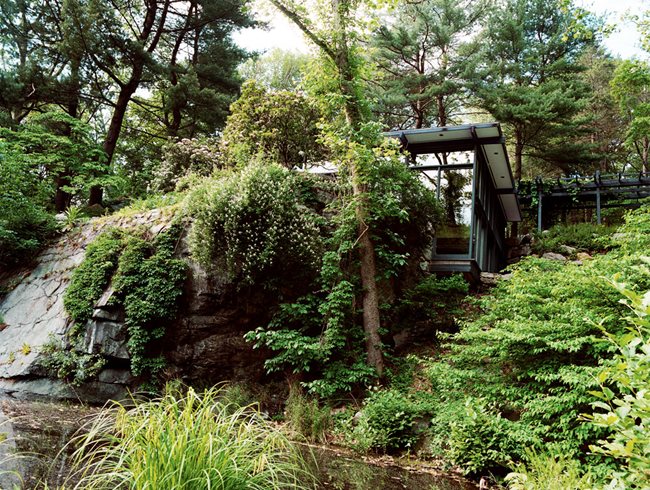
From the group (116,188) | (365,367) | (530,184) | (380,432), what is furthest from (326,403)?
(530,184)

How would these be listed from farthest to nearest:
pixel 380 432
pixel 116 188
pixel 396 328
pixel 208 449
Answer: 1. pixel 116 188
2. pixel 396 328
3. pixel 380 432
4. pixel 208 449

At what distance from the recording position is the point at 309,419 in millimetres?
6273

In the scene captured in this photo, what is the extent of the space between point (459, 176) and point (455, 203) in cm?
65

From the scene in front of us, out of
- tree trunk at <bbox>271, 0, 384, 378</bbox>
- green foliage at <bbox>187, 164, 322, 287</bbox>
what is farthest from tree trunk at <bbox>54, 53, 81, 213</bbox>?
tree trunk at <bbox>271, 0, 384, 378</bbox>

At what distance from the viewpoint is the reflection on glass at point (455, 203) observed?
416 inches

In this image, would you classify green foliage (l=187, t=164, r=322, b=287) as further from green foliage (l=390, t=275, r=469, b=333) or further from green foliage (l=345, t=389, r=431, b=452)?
green foliage (l=345, t=389, r=431, b=452)

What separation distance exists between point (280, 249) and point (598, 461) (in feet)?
16.0

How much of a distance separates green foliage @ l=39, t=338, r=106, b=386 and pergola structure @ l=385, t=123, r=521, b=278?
662 cm

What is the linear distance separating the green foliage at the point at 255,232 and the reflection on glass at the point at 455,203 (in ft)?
13.2

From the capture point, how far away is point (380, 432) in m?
5.62

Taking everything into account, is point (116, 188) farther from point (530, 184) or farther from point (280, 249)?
point (530, 184)

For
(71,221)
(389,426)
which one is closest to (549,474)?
(389,426)

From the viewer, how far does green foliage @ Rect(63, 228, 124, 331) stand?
7.84m

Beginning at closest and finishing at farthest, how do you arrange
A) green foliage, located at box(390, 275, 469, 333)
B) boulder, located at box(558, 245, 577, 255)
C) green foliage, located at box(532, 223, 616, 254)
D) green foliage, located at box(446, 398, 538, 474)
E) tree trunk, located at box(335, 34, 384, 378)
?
green foliage, located at box(446, 398, 538, 474), tree trunk, located at box(335, 34, 384, 378), green foliage, located at box(390, 275, 469, 333), boulder, located at box(558, 245, 577, 255), green foliage, located at box(532, 223, 616, 254)
